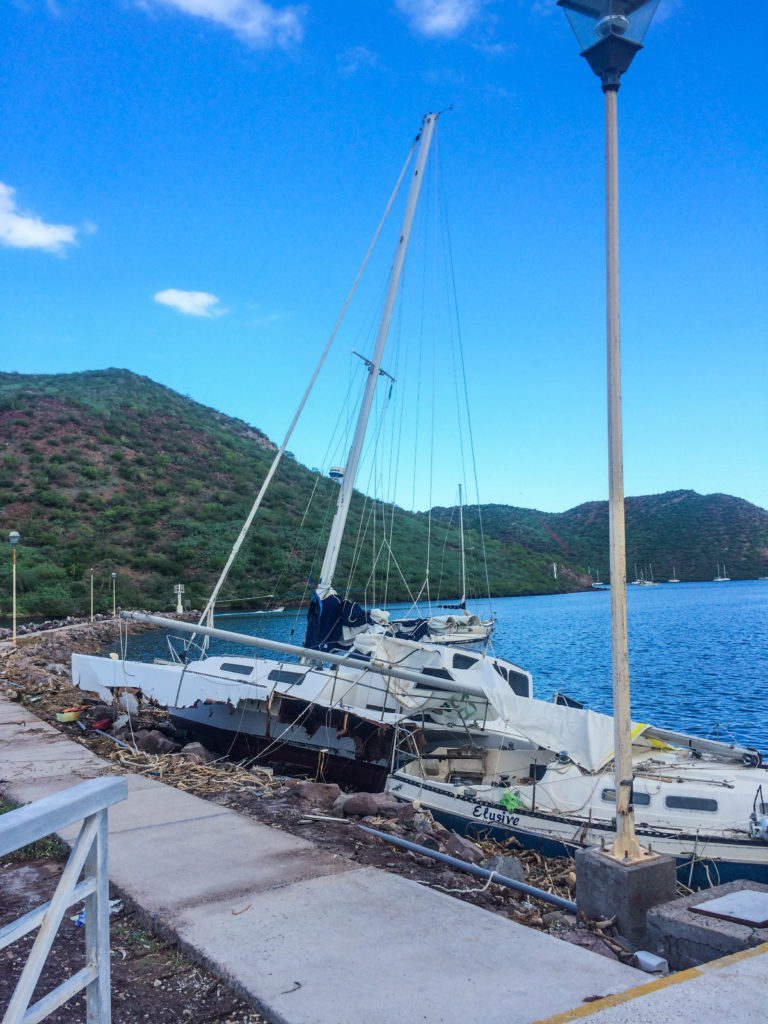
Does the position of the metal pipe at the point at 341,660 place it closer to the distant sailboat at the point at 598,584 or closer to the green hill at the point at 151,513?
the green hill at the point at 151,513

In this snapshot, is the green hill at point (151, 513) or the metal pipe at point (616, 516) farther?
the green hill at point (151, 513)

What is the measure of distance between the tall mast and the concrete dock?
11458 millimetres

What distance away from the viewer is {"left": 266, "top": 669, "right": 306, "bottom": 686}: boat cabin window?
46.7ft

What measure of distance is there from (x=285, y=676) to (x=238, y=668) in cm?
130

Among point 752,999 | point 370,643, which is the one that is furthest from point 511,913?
point 370,643

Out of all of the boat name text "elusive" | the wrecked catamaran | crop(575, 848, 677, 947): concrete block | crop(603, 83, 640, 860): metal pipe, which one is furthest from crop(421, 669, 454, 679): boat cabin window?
crop(575, 848, 677, 947): concrete block

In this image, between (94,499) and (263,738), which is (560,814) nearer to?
(263,738)

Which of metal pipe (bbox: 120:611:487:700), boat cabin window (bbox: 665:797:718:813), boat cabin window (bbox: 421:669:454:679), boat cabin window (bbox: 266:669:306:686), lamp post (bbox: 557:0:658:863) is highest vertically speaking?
lamp post (bbox: 557:0:658:863)

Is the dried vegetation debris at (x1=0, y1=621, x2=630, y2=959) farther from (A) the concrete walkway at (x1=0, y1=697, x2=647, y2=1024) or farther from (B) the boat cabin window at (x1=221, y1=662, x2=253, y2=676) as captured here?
(B) the boat cabin window at (x1=221, y1=662, x2=253, y2=676)

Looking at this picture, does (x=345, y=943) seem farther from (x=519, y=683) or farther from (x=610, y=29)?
(x=519, y=683)

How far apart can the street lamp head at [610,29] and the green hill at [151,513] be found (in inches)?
1291

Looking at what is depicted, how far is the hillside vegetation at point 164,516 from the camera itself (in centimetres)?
5138

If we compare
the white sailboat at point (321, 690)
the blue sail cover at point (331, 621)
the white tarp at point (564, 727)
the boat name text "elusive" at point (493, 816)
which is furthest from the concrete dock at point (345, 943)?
the blue sail cover at point (331, 621)

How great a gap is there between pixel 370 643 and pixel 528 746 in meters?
3.79
